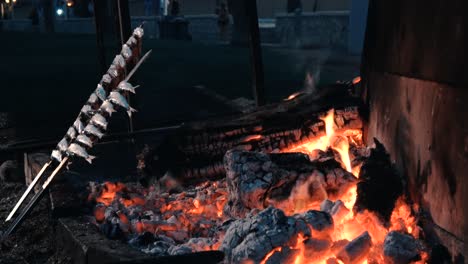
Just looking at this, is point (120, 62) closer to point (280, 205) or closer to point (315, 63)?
point (280, 205)

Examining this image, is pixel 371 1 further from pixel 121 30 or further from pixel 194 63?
pixel 194 63

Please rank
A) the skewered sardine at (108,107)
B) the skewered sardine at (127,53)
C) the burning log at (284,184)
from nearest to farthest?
the skewered sardine at (108,107), the skewered sardine at (127,53), the burning log at (284,184)

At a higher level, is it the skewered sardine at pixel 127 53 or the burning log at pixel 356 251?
the skewered sardine at pixel 127 53

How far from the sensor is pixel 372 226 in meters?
3.60

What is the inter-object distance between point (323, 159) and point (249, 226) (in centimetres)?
129

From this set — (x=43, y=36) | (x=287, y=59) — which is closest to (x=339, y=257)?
(x=287, y=59)

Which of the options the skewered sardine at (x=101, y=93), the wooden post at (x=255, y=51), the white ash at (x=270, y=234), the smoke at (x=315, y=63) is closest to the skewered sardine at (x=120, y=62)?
the skewered sardine at (x=101, y=93)

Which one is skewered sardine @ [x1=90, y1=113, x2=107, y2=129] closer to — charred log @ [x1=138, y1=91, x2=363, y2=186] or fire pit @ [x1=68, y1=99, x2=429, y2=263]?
fire pit @ [x1=68, y1=99, x2=429, y2=263]

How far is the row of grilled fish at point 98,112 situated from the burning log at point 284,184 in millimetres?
1049

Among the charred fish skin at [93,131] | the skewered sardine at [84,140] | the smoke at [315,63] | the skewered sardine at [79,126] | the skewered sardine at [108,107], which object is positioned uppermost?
the skewered sardine at [108,107]

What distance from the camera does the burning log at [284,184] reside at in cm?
403

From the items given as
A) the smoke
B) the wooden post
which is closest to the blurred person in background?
the smoke

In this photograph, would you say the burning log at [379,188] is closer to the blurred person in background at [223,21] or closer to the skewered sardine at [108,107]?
the skewered sardine at [108,107]

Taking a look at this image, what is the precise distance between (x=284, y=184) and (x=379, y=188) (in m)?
0.69
